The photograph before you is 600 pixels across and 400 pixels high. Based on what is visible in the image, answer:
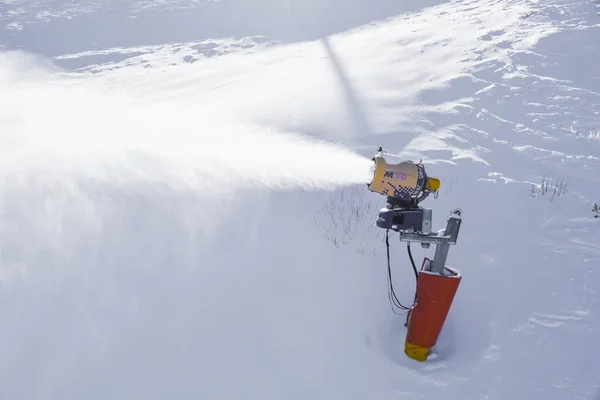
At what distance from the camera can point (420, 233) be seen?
4.46m

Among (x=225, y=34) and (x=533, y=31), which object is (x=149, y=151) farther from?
(x=225, y=34)

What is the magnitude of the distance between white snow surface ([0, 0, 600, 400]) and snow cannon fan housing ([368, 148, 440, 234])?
1.05 metres

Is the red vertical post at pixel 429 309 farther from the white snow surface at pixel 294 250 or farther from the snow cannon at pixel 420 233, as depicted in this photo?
the white snow surface at pixel 294 250

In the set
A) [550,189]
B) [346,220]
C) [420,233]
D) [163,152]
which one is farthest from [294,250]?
[550,189]

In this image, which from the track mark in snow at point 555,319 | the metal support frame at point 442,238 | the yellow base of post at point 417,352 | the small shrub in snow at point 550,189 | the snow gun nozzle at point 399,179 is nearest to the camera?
the snow gun nozzle at point 399,179

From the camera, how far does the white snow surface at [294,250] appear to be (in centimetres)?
440

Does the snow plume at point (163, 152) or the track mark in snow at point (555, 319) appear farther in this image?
the snow plume at point (163, 152)

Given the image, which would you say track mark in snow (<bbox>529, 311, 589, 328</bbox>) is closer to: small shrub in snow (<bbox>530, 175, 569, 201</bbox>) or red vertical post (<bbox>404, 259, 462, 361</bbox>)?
red vertical post (<bbox>404, 259, 462, 361</bbox>)

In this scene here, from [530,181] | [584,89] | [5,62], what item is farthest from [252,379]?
[5,62]

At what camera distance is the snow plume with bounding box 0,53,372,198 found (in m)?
6.36

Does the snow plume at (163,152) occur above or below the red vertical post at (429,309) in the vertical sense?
above

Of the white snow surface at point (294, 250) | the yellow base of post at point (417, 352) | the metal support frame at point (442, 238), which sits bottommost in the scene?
the yellow base of post at point (417, 352)

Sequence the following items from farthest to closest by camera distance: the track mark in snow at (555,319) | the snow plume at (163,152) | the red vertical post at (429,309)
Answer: the snow plume at (163,152) < the track mark in snow at (555,319) < the red vertical post at (429,309)

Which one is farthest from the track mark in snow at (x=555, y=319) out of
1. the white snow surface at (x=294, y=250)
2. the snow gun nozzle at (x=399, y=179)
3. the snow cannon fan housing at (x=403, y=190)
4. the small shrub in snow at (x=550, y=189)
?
the small shrub in snow at (x=550, y=189)
